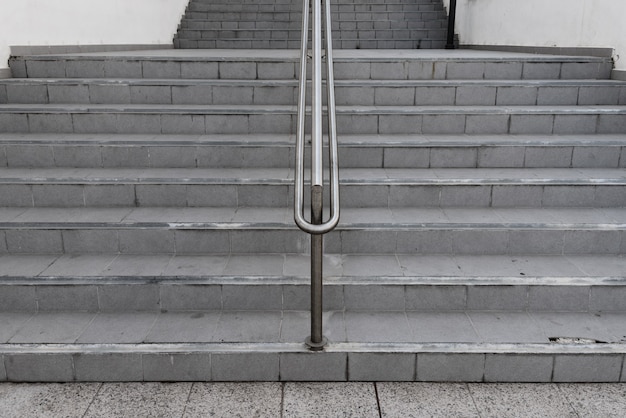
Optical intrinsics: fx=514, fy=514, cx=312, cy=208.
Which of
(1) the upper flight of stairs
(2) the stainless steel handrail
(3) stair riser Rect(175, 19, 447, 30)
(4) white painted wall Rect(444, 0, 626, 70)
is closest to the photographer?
(2) the stainless steel handrail

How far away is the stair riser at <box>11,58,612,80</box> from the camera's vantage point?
423 centimetres

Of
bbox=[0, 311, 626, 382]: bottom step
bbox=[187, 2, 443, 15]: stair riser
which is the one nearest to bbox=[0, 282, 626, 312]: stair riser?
bbox=[0, 311, 626, 382]: bottom step

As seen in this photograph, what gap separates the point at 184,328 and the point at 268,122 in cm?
176

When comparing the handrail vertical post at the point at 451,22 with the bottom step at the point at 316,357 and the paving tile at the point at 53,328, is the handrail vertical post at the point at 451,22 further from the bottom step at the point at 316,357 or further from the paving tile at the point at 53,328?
the paving tile at the point at 53,328

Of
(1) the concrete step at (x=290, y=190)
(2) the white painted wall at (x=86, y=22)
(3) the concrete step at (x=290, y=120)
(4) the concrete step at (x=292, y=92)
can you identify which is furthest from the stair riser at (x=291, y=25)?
(1) the concrete step at (x=290, y=190)

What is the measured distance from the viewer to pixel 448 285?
265 cm

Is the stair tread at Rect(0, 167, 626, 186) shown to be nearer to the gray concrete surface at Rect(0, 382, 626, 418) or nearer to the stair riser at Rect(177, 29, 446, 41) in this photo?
the gray concrete surface at Rect(0, 382, 626, 418)

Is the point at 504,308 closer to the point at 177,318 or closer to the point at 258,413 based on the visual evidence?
the point at 258,413

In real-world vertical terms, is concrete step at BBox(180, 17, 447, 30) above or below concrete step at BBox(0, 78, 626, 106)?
above

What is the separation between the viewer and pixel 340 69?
4.33 meters

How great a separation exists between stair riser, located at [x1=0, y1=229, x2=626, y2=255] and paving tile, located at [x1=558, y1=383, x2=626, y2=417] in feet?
2.75

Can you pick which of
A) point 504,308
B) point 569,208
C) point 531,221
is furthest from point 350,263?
point 569,208

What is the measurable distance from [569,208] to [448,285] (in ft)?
3.70

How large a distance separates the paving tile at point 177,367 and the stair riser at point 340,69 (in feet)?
8.60
